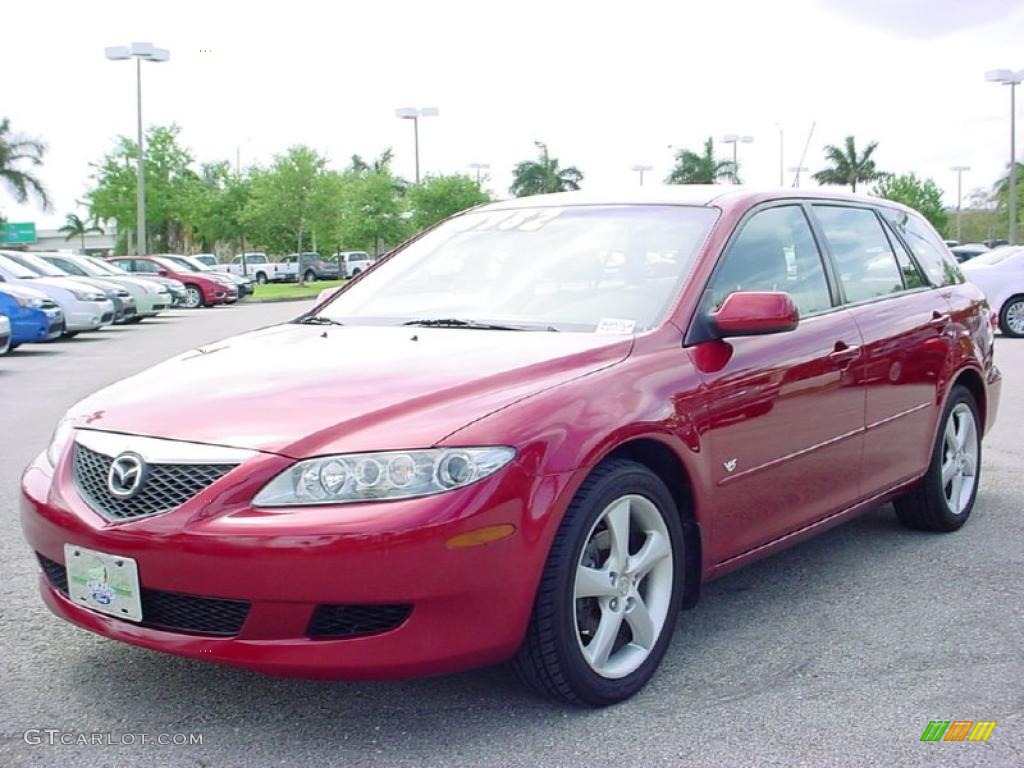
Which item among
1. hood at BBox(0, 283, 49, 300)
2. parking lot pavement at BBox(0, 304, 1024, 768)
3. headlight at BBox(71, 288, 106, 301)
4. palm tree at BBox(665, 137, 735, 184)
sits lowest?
parking lot pavement at BBox(0, 304, 1024, 768)

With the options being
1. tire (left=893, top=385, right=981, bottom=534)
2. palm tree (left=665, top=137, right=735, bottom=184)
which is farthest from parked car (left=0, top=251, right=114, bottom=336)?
palm tree (left=665, top=137, right=735, bottom=184)

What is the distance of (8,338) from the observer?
1520cm

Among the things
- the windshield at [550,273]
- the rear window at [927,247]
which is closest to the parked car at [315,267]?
the rear window at [927,247]

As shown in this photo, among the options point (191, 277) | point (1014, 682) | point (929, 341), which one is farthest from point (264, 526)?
point (191, 277)

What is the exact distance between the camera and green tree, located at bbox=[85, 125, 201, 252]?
51969 mm

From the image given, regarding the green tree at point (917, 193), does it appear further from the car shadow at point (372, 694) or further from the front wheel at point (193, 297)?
the car shadow at point (372, 694)

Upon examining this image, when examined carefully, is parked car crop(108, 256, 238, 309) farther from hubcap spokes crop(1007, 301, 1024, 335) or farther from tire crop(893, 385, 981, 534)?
tire crop(893, 385, 981, 534)

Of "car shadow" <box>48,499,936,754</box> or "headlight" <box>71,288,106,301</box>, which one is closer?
"car shadow" <box>48,499,936,754</box>

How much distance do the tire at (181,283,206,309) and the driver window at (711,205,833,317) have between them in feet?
93.6

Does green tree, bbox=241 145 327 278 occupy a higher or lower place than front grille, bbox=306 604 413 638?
higher

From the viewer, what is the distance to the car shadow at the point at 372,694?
329 centimetres

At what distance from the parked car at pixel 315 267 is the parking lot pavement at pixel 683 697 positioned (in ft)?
186

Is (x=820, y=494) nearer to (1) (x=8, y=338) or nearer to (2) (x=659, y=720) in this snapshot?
(2) (x=659, y=720)

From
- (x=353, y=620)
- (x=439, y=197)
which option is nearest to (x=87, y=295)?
(x=353, y=620)
